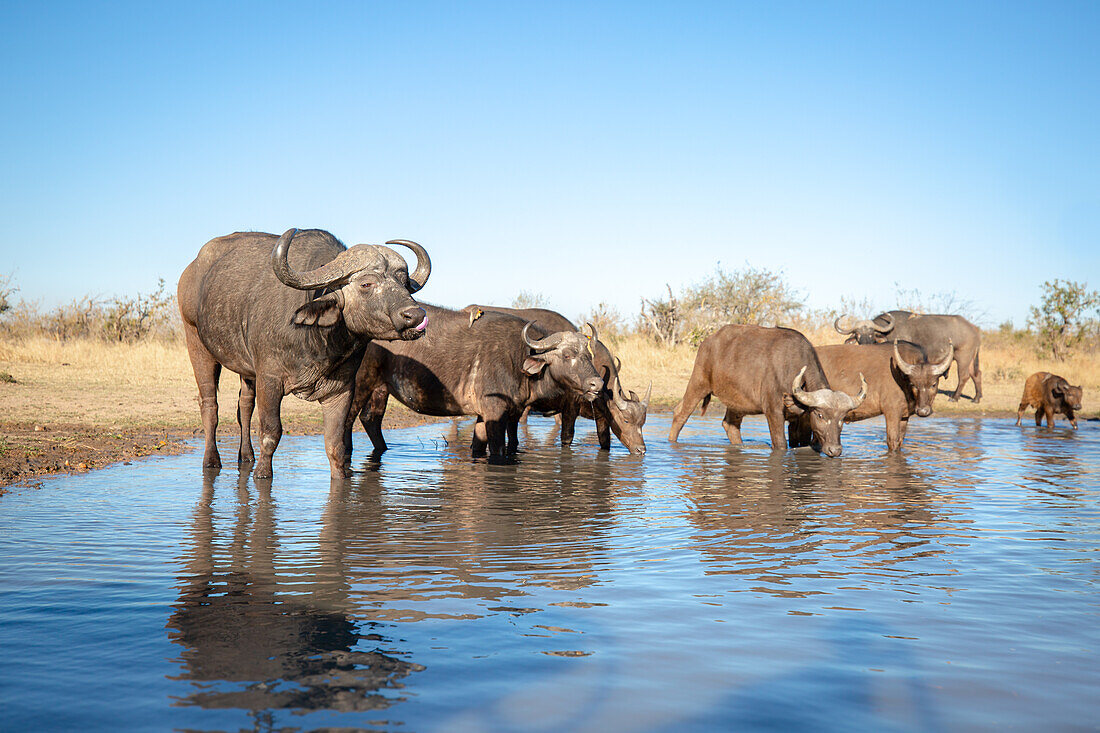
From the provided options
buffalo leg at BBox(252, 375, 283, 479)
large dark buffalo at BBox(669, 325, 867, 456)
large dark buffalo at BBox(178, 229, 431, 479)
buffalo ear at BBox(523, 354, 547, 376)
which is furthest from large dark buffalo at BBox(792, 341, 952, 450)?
buffalo leg at BBox(252, 375, 283, 479)

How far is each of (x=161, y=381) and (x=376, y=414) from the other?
9102mm

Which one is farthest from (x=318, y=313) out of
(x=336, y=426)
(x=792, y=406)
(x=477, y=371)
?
(x=792, y=406)

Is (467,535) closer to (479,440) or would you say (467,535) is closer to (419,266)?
(419,266)

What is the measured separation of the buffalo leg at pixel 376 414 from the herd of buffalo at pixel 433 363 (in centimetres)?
2

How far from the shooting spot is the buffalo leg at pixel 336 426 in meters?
8.01

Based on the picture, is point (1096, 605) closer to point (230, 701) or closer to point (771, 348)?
point (230, 701)

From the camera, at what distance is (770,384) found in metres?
12.5

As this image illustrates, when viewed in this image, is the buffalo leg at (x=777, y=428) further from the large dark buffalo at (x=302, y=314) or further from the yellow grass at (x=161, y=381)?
the yellow grass at (x=161, y=381)

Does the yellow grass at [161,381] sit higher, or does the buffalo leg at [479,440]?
the yellow grass at [161,381]

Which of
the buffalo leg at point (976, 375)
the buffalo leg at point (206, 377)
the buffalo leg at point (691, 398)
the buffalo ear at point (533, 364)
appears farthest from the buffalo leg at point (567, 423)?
the buffalo leg at point (976, 375)

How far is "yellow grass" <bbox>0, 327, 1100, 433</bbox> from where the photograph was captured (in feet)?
44.3

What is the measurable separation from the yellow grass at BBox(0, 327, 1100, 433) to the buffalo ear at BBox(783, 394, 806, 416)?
7.05m

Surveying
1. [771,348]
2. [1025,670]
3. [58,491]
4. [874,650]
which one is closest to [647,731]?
[874,650]

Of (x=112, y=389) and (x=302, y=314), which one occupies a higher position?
(x=302, y=314)
